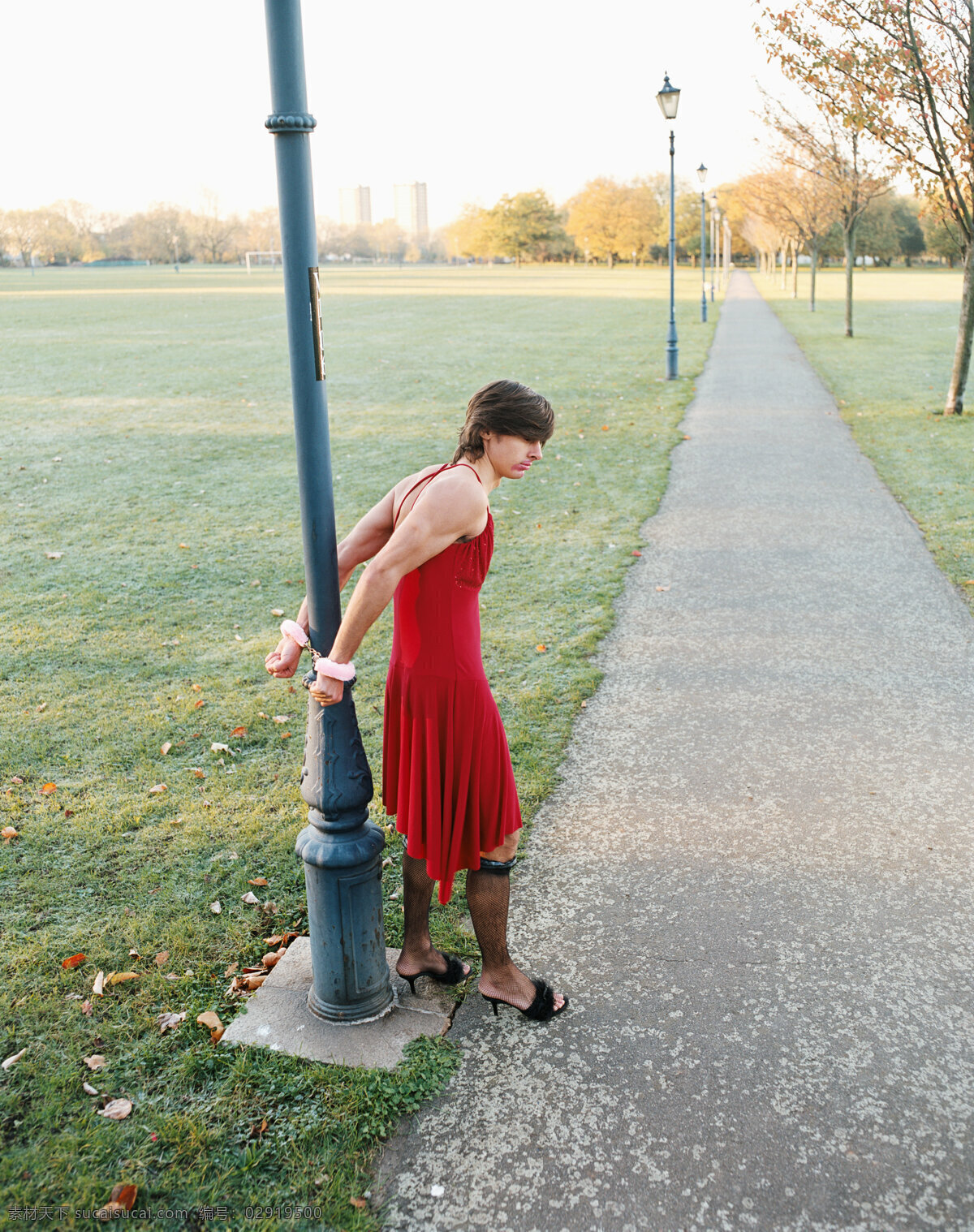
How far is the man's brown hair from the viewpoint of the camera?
2.76m

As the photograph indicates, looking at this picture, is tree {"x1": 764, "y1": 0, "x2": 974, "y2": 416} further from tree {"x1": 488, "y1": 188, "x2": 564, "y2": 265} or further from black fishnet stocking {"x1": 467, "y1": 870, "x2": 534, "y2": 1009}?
tree {"x1": 488, "y1": 188, "x2": 564, "y2": 265}

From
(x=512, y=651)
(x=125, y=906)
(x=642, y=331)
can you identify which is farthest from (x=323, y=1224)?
(x=642, y=331)

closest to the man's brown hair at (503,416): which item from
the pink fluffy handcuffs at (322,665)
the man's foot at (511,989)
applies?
the pink fluffy handcuffs at (322,665)

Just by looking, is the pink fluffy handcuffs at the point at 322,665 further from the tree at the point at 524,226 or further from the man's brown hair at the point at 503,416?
the tree at the point at 524,226

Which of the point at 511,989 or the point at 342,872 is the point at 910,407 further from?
the point at 342,872

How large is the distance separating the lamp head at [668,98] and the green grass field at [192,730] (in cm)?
483

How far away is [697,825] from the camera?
4.16 metres

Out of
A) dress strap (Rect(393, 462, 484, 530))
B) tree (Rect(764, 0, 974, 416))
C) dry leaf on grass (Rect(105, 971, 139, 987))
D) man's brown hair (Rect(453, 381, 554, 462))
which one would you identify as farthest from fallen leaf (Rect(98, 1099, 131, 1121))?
tree (Rect(764, 0, 974, 416))

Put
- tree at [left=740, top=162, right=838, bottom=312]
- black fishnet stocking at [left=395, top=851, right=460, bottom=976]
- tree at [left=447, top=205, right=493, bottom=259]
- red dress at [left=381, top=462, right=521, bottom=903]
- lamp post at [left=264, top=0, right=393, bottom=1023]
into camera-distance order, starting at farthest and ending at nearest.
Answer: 1. tree at [left=447, top=205, right=493, bottom=259]
2. tree at [left=740, top=162, right=838, bottom=312]
3. black fishnet stocking at [left=395, top=851, right=460, bottom=976]
4. red dress at [left=381, top=462, right=521, bottom=903]
5. lamp post at [left=264, top=0, right=393, bottom=1023]

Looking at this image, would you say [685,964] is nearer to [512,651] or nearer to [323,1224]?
[323,1224]

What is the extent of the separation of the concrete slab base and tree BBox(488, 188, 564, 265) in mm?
138544

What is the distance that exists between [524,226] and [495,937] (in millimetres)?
139609

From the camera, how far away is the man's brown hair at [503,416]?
2.76 meters

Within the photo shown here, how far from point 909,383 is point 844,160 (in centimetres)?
889
